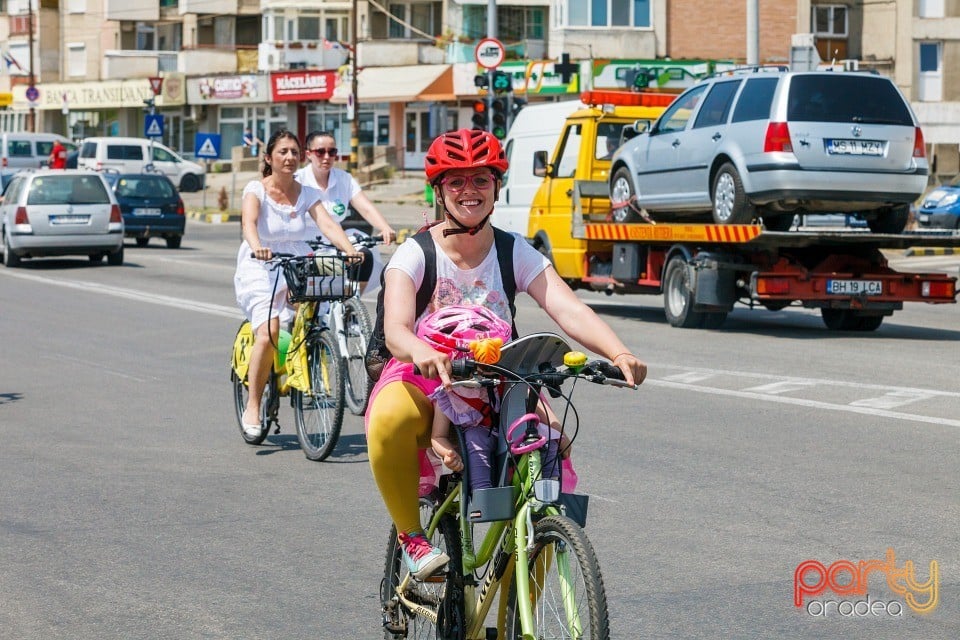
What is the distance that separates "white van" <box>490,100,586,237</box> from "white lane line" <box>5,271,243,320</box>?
4087 millimetres

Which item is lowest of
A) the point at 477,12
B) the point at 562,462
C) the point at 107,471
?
the point at 107,471

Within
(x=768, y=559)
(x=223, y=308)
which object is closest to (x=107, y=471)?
(x=768, y=559)

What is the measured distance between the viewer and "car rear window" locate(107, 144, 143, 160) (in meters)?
59.0

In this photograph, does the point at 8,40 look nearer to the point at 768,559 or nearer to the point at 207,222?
the point at 207,222

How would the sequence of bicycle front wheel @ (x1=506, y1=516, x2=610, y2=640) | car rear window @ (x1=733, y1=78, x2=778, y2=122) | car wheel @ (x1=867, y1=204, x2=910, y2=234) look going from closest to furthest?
bicycle front wheel @ (x1=506, y1=516, x2=610, y2=640)
car rear window @ (x1=733, y1=78, x2=778, y2=122)
car wheel @ (x1=867, y1=204, x2=910, y2=234)

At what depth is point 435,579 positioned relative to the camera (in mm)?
4875

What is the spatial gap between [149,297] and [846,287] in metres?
9.23

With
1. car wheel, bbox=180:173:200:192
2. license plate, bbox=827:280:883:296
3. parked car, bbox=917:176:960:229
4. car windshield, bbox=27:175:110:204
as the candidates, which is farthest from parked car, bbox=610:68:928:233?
car wheel, bbox=180:173:200:192

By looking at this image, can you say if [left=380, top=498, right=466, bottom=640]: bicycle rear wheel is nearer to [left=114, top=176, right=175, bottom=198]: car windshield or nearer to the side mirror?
the side mirror

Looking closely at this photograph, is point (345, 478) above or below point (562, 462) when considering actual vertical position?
below

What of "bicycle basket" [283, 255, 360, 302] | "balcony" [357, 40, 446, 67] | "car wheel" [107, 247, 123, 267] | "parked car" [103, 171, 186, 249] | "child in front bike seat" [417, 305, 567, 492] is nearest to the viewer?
"child in front bike seat" [417, 305, 567, 492]

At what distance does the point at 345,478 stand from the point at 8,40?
93.1 metres

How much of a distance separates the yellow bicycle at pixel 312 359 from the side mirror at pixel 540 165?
10.3m

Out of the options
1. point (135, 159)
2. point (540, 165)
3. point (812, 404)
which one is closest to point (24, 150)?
point (135, 159)
